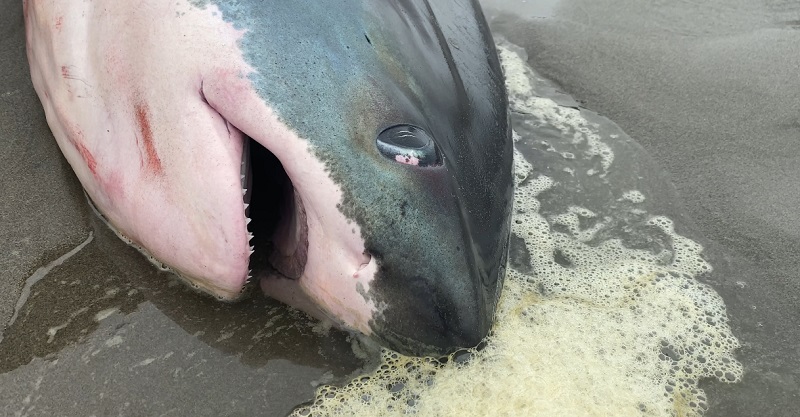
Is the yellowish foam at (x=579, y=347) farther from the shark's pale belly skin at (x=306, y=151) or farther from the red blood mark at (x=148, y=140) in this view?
the red blood mark at (x=148, y=140)

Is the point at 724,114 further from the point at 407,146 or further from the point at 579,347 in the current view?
the point at 407,146

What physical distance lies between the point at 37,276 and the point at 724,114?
249 cm

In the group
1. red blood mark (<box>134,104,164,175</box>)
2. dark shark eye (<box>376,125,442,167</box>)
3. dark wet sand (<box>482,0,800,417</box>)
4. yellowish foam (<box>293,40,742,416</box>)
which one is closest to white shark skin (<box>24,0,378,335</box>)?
red blood mark (<box>134,104,164,175</box>)

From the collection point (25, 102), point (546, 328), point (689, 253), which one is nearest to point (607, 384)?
point (546, 328)

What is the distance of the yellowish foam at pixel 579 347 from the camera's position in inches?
62.7

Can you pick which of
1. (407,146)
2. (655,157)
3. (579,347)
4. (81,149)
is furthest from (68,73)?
(655,157)

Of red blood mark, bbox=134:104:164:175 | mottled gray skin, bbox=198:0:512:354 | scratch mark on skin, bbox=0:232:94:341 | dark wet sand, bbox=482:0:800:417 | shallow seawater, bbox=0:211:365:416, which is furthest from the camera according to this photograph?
dark wet sand, bbox=482:0:800:417

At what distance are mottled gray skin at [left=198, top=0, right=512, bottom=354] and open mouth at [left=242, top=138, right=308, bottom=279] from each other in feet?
0.70

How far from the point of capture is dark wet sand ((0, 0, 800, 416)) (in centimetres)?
157

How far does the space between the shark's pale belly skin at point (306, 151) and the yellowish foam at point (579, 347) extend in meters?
0.16

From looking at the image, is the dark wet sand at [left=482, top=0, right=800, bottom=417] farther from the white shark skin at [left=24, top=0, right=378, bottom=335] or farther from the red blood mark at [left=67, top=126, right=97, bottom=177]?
the red blood mark at [left=67, top=126, right=97, bottom=177]

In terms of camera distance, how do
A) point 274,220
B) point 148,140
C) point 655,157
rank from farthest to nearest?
point 655,157
point 274,220
point 148,140

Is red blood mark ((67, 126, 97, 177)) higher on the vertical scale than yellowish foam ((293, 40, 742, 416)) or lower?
higher

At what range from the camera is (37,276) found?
175 centimetres
